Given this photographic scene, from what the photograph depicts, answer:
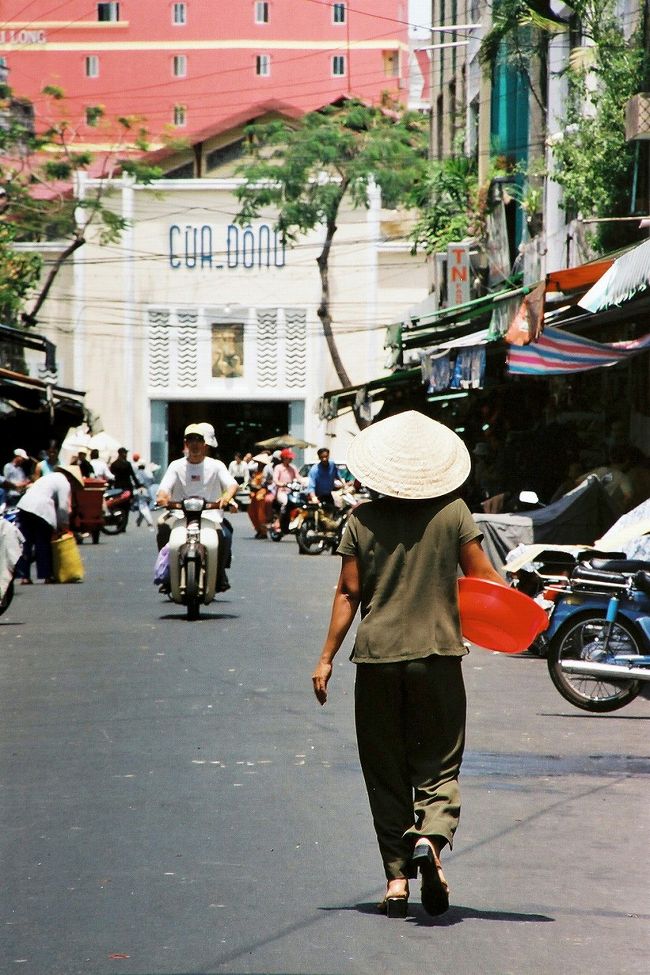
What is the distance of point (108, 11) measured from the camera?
266 ft

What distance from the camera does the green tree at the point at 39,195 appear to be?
4584cm

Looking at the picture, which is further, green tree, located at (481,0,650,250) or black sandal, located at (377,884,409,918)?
green tree, located at (481,0,650,250)

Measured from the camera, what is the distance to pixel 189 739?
919 cm

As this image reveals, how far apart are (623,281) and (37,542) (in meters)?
10.6

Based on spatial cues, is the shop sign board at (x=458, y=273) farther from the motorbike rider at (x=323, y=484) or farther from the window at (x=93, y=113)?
the window at (x=93, y=113)

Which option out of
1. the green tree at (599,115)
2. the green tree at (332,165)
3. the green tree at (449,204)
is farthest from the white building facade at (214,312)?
the green tree at (599,115)

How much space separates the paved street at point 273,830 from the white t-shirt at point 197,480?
3.50 m

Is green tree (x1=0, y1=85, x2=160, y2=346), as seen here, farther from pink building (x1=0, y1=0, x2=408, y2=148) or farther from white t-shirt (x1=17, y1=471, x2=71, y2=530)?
white t-shirt (x1=17, y1=471, x2=71, y2=530)

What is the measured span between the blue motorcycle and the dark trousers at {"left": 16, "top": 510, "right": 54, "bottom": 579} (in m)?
11.7

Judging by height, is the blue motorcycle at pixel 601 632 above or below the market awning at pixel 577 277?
below

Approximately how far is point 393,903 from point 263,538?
29.6 metres

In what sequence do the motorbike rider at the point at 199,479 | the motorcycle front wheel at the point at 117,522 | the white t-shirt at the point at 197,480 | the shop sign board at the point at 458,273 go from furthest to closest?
the motorcycle front wheel at the point at 117,522 → the shop sign board at the point at 458,273 → the white t-shirt at the point at 197,480 → the motorbike rider at the point at 199,479

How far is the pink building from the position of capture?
75125mm

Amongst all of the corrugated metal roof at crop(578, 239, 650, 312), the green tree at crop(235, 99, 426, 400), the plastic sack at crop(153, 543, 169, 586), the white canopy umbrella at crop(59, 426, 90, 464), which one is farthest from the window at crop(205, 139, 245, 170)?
the corrugated metal roof at crop(578, 239, 650, 312)
